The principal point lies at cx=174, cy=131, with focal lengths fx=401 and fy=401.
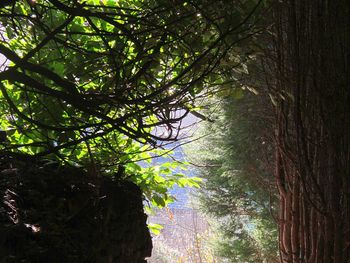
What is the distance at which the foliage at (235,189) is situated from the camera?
3.63 m

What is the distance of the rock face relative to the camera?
0.83m

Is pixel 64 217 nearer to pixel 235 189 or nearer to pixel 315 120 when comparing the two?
pixel 315 120

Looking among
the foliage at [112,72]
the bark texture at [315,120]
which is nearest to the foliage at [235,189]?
the bark texture at [315,120]

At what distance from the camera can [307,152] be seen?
52.9 inches

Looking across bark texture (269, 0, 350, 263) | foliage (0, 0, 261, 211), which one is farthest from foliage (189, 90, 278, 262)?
foliage (0, 0, 261, 211)

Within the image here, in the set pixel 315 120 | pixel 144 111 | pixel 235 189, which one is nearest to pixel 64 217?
pixel 144 111

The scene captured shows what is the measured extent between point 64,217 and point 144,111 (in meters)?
0.31

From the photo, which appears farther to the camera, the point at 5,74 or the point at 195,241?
the point at 195,241

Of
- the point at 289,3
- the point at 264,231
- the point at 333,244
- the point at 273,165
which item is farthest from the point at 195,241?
the point at 289,3

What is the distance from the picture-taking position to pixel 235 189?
158 inches

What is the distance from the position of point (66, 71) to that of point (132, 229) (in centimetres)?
51

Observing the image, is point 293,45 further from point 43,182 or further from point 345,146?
point 43,182

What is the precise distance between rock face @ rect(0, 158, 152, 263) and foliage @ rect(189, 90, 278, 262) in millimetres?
2336

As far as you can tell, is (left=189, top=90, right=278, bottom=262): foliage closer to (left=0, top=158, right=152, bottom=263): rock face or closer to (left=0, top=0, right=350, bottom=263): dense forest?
(left=0, top=0, right=350, bottom=263): dense forest
